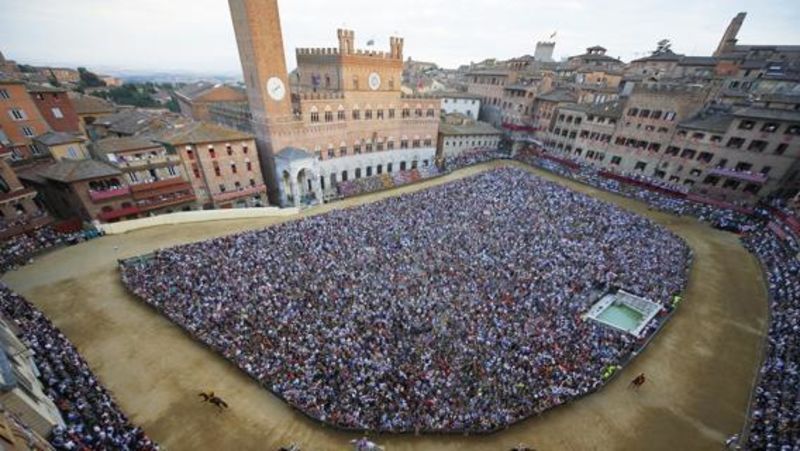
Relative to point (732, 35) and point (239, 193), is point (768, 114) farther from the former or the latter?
point (239, 193)

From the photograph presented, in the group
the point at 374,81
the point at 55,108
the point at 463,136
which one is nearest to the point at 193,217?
the point at 55,108

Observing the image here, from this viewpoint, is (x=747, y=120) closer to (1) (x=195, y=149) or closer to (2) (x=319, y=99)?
(2) (x=319, y=99)

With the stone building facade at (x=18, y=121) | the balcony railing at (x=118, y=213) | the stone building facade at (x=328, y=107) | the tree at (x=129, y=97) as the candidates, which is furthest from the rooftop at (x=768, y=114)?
the tree at (x=129, y=97)

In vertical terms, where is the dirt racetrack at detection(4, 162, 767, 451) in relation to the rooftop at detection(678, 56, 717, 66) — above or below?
below

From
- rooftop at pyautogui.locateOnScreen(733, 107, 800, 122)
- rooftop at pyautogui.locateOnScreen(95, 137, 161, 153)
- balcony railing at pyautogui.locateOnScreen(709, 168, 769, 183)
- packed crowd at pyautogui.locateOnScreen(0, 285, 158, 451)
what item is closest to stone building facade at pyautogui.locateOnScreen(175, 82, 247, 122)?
rooftop at pyautogui.locateOnScreen(95, 137, 161, 153)

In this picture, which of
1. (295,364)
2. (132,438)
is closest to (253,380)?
(295,364)

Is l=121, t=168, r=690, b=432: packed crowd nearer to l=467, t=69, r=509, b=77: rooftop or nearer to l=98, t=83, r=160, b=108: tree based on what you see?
l=467, t=69, r=509, b=77: rooftop

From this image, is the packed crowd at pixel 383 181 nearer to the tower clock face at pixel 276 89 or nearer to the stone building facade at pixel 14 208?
the tower clock face at pixel 276 89
